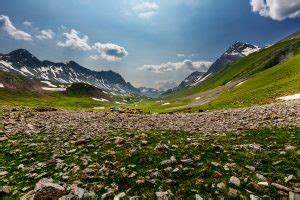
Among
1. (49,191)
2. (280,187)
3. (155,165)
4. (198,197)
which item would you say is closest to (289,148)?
(280,187)

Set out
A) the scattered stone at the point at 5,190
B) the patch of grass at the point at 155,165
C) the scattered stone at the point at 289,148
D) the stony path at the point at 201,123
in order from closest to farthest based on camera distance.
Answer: the patch of grass at the point at 155,165
the scattered stone at the point at 5,190
the scattered stone at the point at 289,148
the stony path at the point at 201,123

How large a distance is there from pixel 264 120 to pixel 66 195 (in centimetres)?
2268

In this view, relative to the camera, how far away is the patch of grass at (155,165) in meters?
10.4

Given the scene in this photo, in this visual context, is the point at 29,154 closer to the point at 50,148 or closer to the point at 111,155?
the point at 50,148

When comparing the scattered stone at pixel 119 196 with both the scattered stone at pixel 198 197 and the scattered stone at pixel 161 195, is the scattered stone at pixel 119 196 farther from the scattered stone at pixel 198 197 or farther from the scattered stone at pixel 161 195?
the scattered stone at pixel 198 197

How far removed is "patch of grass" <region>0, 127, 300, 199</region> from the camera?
10375mm

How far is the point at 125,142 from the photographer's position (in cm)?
1777

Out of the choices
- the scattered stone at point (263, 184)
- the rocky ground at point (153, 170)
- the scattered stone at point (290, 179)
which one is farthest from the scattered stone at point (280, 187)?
the scattered stone at point (290, 179)

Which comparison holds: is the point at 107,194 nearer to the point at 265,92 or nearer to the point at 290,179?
the point at 290,179

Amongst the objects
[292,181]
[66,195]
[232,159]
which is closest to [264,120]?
[232,159]

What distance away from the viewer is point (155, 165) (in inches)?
503

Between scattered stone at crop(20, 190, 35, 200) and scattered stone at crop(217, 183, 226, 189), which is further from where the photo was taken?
scattered stone at crop(20, 190, 35, 200)

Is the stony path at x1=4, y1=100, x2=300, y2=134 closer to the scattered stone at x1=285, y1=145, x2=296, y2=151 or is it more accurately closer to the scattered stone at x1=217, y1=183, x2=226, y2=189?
the scattered stone at x1=285, y1=145, x2=296, y2=151

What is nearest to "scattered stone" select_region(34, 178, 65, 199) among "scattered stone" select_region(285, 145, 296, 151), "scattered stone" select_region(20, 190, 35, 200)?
"scattered stone" select_region(20, 190, 35, 200)
